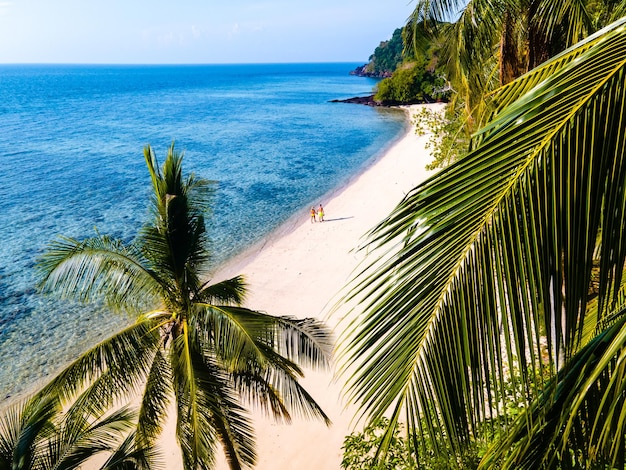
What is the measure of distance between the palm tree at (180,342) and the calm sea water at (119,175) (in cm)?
982

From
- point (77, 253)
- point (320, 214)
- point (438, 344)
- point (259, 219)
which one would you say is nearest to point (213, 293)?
point (77, 253)

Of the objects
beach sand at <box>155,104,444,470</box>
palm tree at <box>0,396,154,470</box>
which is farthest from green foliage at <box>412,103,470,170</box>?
palm tree at <box>0,396,154,470</box>

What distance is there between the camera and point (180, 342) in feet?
22.0

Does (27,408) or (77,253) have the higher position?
(77,253)

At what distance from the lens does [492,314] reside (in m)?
1.14

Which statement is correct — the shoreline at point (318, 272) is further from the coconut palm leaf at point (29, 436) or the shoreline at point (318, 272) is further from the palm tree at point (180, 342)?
the coconut palm leaf at point (29, 436)

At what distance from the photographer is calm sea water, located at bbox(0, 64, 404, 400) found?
17328 millimetres

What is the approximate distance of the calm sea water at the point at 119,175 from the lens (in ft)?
56.9

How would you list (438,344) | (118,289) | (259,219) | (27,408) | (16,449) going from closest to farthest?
(438,344) → (16,449) → (27,408) → (118,289) → (259,219)

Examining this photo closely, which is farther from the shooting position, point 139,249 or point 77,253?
point 139,249

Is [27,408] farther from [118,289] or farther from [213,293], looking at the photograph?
[213,293]

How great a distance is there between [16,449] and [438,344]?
5875 millimetres

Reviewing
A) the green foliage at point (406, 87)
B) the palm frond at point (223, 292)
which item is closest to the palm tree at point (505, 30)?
the palm frond at point (223, 292)

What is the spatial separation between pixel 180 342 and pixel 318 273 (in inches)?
500
